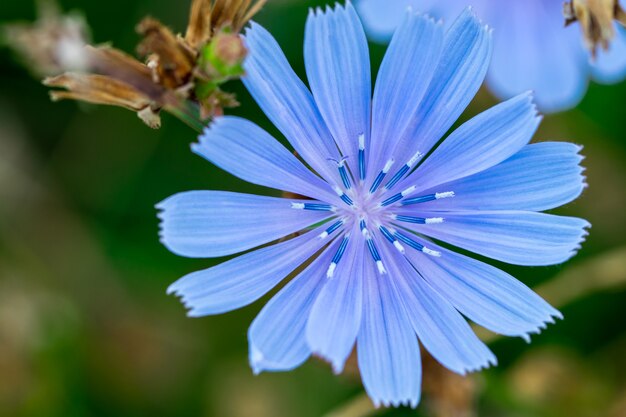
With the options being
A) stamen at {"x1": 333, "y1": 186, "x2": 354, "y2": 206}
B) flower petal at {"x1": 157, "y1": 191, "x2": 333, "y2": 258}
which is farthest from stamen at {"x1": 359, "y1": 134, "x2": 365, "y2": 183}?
flower petal at {"x1": 157, "y1": 191, "x2": 333, "y2": 258}

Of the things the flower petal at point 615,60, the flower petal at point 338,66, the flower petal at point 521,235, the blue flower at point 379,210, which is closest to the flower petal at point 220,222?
the blue flower at point 379,210

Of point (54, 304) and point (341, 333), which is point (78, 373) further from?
point (341, 333)

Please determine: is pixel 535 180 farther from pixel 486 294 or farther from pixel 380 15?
pixel 380 15

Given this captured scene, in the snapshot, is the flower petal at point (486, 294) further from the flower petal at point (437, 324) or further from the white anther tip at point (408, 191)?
the white anther tip at point (408, 191)

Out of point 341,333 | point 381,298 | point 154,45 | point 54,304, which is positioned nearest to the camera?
point 154,45

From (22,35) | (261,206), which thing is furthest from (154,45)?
(261,206)

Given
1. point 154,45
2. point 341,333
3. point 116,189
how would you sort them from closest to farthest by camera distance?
point 154,45, point 341,333, point 116,189

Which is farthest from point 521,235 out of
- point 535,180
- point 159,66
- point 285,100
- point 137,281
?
point 137,281
